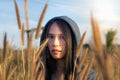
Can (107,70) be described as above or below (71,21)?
below

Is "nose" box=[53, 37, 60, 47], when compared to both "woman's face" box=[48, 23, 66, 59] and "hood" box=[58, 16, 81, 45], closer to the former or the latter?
"woman's face" box=[48, 23, 66, 59]

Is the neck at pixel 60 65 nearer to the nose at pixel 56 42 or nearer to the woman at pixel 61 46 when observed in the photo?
the woman at pixel 61 46

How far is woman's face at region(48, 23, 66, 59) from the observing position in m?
1.98

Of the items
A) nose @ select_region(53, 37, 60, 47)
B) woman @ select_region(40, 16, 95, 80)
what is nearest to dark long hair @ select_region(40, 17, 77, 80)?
woman @ select_region(40, 16, 95, 80)

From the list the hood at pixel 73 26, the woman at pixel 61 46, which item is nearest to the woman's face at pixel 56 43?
the woman at pixel 61 46

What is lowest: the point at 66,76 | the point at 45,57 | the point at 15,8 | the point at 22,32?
the point at 66,76

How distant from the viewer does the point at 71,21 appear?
2.34m

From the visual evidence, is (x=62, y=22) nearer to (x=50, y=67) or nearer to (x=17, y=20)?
(x=50, y=67)

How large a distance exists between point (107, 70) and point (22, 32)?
79 centimetres

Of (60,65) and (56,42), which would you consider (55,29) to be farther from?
(60,65)

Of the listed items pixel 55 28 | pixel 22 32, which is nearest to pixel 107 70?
pixel 22 32

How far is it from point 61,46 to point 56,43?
107mm

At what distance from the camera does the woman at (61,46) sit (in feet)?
6.88

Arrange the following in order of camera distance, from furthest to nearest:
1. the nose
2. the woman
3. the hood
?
the hood
the woman
the nose
